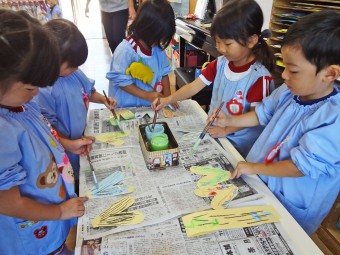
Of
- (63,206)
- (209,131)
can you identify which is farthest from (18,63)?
(209,131)

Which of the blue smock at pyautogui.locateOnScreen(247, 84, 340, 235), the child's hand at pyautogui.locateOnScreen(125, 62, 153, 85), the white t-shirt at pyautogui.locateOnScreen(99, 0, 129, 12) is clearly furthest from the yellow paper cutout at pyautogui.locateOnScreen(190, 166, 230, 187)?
the white t-shirt at pyautogui.locateOnScreen(99, 0, 129, 12)

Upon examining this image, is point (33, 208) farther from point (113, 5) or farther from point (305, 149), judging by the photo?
point (113, 5)

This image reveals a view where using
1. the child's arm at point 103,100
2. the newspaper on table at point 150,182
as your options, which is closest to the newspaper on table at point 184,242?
the newspaper on table at point 150,182

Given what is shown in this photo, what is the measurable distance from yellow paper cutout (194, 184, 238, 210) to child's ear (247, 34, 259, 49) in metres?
0.63

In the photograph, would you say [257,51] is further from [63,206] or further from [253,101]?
[63,206]

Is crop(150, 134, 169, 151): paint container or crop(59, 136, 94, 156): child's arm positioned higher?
crop(150, 134, 169, 151): paint container

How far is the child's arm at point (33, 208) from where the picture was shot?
24.7 inches

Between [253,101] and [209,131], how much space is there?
0.25 meters

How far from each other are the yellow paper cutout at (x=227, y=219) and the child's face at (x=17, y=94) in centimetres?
50

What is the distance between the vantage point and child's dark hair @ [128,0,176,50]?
126 cm

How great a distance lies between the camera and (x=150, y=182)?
0.83 m

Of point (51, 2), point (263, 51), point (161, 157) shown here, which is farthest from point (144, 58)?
point (51, 2)

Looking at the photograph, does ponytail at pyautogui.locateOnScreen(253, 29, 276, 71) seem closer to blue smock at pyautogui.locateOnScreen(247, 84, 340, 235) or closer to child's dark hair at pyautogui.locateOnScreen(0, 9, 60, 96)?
blue smock at pyautogui.locateOnScreen(247, 84, 340, 235)

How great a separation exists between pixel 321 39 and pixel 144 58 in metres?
0.89
